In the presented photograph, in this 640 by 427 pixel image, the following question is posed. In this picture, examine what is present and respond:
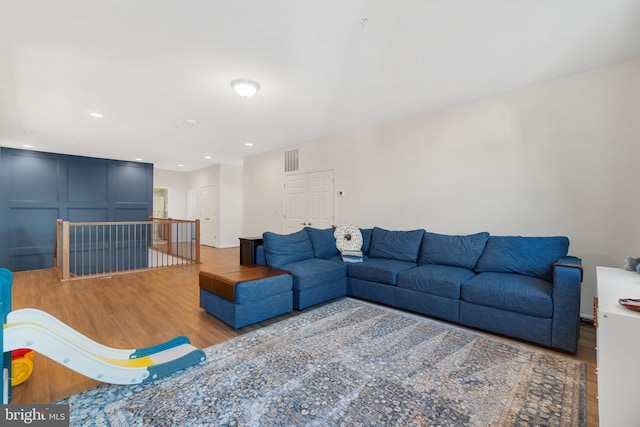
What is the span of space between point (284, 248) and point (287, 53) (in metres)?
2.26

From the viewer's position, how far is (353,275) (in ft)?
12.5

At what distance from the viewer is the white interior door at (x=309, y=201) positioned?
5.69 m

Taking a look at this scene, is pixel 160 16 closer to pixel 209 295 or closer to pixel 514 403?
pixel 209 295

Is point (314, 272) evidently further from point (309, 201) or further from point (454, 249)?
point (309, 201)

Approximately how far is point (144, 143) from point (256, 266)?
4488 millimetres

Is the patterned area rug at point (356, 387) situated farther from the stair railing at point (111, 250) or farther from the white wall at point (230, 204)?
the white wall at point (230, 204)

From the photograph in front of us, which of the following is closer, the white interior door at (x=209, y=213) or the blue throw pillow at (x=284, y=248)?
the blue throw pillow at (x=284, y=248)

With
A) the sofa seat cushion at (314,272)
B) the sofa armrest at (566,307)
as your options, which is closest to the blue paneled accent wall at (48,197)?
the sofa seat cushion at (314,272)

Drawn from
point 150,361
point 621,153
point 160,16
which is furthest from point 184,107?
point 621,153

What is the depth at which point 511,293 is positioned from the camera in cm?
262

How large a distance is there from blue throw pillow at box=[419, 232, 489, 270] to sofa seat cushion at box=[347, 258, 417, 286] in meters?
0.26

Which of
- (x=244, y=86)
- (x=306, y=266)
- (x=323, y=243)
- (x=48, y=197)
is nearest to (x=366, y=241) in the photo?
(x=323, y=243)

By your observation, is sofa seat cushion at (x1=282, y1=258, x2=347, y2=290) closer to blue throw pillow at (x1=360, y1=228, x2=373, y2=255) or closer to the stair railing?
blue throw pillow at (x1=360, y1=228, x2=373, y2=255)

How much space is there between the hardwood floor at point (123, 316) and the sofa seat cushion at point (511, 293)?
18.5 inches
